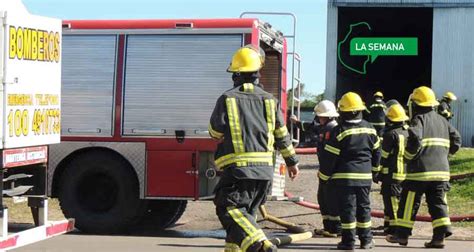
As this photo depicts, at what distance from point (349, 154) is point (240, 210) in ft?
9.06

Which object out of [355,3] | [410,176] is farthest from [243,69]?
[355,3]

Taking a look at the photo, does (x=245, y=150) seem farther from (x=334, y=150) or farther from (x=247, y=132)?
(x=334, y=150)

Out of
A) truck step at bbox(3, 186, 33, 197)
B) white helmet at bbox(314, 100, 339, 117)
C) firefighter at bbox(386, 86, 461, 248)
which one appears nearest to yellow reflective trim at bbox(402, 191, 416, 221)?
firefighter at bbox(386, 86, 461, 248)

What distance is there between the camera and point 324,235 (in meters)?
11.1

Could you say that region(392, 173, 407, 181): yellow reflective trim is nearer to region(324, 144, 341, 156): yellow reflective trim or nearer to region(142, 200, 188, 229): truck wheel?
region(324, 144, 341, 156): yellow reflective trim

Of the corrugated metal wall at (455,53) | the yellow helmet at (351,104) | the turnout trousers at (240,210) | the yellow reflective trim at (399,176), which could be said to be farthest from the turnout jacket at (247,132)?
the corrugated metal wall at (455,53)

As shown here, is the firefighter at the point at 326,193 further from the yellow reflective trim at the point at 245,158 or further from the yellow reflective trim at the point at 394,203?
the yellow reflective trim at the point at 245,158

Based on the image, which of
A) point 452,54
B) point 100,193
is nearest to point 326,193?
point 100,193

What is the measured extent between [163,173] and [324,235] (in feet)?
7.11

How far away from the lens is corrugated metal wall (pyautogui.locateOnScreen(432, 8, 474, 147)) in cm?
3434

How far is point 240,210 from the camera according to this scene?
292 inches

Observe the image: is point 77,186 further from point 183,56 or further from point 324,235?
point 324,235

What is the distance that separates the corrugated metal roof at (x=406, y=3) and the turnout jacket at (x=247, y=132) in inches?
1053

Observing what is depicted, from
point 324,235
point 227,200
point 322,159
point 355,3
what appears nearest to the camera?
point 227,200
